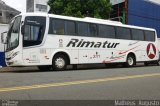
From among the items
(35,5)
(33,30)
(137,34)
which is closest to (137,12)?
(137,34)

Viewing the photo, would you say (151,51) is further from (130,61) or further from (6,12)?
(6,12)

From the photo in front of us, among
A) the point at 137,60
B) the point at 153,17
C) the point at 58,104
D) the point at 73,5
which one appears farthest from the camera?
the point at 153,17

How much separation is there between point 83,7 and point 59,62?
57.4 ft

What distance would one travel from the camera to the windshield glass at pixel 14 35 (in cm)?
1867

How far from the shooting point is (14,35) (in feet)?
62.3

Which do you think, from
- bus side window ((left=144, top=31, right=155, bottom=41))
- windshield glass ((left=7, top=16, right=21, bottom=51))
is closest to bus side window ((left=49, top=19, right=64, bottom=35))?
windshield glass ((left=7, top=16, right=21, bottom=51))

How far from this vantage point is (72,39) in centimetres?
2045

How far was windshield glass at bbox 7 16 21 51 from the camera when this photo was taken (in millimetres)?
18672

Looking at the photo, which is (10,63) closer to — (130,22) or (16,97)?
(16,97)

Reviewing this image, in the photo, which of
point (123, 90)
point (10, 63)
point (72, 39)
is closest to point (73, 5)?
point (72, 39)

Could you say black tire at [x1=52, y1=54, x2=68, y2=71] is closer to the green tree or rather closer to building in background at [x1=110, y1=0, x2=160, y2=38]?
the green tree

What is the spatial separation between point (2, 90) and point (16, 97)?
1.31m

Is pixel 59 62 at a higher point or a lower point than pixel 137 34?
lower

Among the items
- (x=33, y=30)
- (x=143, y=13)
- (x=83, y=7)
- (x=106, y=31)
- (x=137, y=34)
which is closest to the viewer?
(x=33, y=30)
